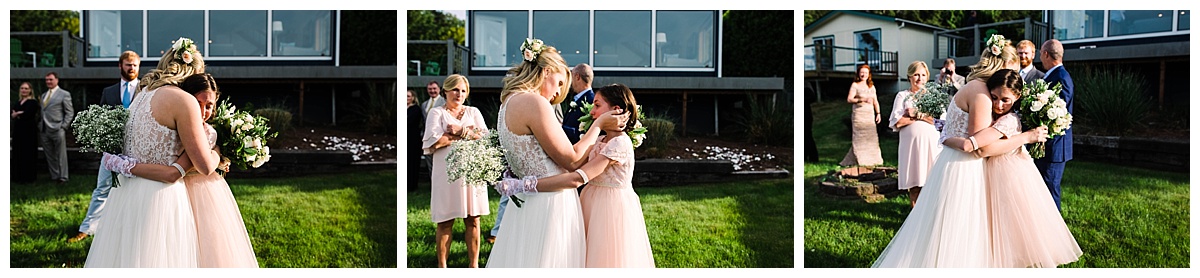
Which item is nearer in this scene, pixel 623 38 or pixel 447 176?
pixel 447 176

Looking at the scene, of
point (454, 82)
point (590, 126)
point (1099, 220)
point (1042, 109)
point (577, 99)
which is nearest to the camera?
point (590, 126)

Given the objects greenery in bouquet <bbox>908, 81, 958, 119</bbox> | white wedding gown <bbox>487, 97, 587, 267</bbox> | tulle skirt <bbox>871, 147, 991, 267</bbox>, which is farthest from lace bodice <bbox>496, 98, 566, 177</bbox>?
greenery in bouquet <bbox>908, 81, 958, 119</bbox>

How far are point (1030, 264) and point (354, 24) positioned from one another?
4212 millimetres

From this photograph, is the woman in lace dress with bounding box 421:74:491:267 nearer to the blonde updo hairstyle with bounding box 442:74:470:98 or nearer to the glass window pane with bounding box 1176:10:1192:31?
the blonde updo hairstyle with bounding box 442:74:470:98

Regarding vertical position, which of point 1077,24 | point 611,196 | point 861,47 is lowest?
point 611,196

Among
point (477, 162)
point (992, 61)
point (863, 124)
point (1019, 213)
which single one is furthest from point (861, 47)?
point (477, 162)

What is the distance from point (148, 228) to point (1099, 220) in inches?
215

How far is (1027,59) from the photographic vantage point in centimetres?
577

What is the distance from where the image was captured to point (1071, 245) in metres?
5.72

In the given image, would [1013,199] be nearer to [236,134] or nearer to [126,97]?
[236,134]

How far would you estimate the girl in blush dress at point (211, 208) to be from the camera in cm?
494

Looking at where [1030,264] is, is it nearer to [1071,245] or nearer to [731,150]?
[1071,245]

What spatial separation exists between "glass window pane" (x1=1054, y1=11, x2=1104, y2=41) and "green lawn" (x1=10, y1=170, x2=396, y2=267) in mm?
4177

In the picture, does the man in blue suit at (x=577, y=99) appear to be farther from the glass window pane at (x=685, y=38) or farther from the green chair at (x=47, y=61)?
the green chair at (x=47, y=61)
